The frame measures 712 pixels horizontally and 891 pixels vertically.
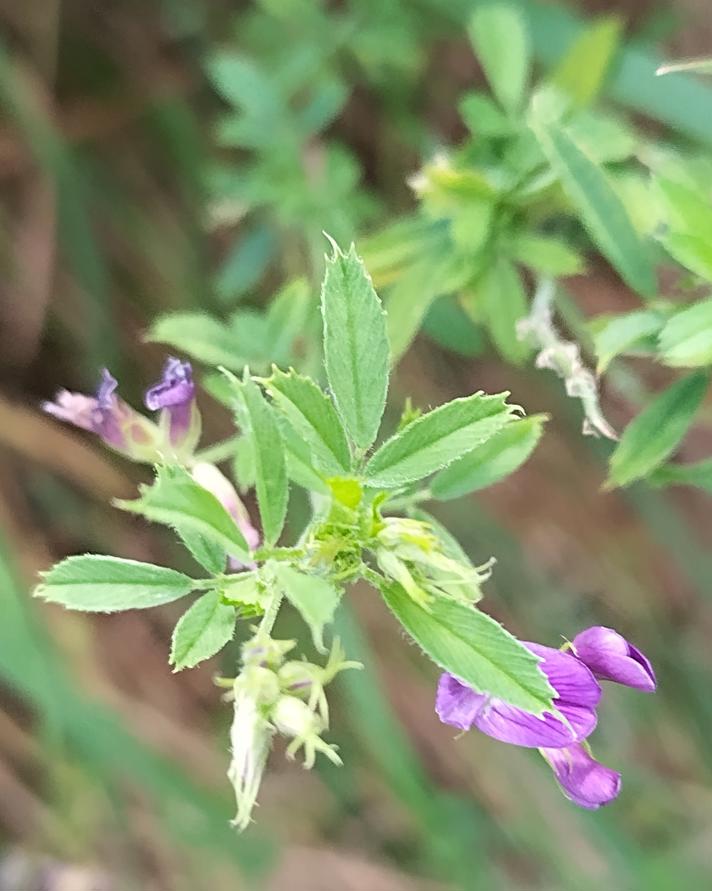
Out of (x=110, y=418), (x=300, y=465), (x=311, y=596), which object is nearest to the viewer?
(x=311, y=596)

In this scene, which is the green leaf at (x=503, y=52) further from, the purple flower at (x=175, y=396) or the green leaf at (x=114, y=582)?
the green leaf at (x=114, y=582)

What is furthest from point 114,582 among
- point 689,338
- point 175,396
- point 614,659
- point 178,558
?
point 178,558

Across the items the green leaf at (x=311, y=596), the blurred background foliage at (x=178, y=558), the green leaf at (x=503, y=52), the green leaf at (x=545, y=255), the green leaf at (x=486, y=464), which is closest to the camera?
the green leaf at (x=311, y=596)

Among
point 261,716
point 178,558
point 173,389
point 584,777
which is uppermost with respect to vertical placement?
point 173,389

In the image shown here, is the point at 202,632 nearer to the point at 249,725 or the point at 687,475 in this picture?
the point at 249,725

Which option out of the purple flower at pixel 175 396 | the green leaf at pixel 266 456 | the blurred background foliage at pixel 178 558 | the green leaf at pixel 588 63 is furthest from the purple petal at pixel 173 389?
the blurred background foliage at pixel 178 558

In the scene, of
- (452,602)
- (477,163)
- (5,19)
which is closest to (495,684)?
(452,602)
